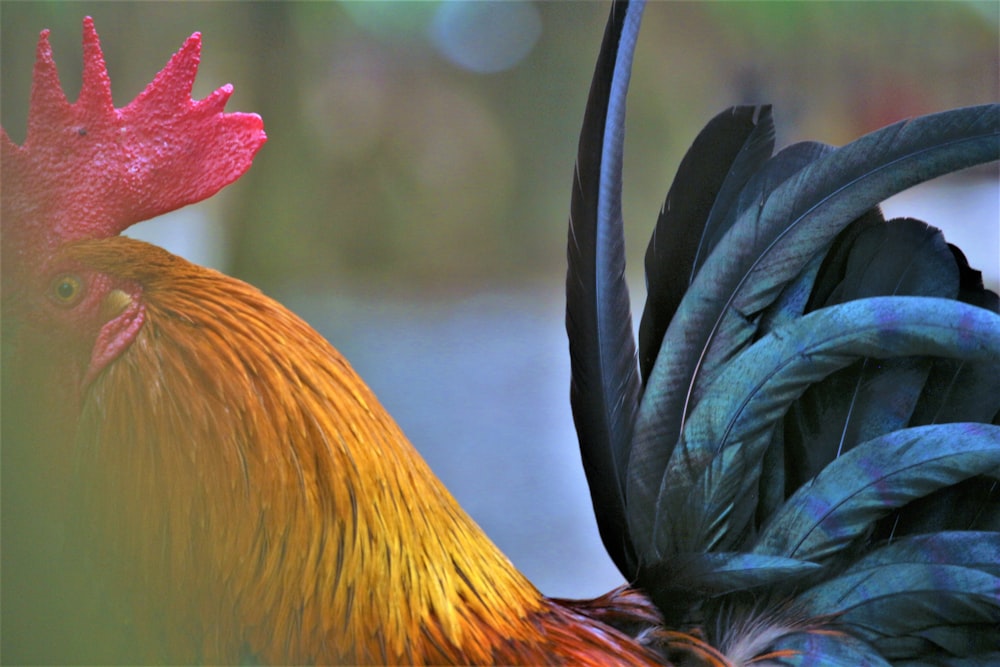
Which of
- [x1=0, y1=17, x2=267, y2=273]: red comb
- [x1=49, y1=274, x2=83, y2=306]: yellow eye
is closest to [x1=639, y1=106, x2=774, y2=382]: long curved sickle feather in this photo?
[x1=0, y1=17, x2=267, y2=273]: red comb

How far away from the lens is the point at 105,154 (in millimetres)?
934

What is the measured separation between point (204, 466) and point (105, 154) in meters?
0.43

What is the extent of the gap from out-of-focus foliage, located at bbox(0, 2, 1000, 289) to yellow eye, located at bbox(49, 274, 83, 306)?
0.61 metres

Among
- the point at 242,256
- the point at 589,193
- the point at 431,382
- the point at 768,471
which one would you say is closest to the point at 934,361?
the point at 768,471

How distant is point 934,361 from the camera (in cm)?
102

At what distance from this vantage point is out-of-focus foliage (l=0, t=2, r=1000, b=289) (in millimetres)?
1455

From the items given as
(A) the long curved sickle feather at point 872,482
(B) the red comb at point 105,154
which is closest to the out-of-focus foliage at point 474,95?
(B) the red comb at point 105,154

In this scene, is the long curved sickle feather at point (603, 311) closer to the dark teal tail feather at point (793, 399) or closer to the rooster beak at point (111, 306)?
the dark teal tail feather at point (793, 399)

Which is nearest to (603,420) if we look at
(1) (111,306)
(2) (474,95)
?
(1) (111,306)

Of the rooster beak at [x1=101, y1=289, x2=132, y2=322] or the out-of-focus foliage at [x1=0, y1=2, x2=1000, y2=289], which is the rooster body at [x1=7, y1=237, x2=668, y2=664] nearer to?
the rooster beak at [x1=101, y1=289, x2=132, y2=322]

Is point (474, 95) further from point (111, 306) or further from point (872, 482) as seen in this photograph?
point (872, 482)

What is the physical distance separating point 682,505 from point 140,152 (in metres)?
0.87

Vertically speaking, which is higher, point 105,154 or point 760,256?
point 760,256

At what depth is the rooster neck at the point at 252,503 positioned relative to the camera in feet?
2.84
